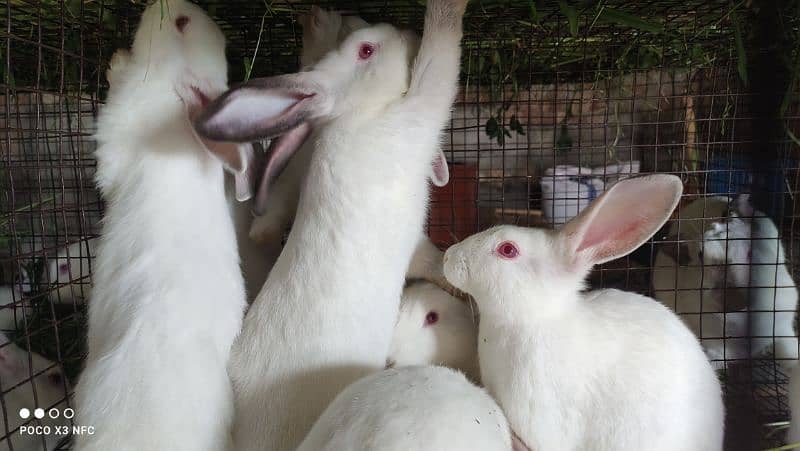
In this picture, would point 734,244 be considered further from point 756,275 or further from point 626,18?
point 626,18

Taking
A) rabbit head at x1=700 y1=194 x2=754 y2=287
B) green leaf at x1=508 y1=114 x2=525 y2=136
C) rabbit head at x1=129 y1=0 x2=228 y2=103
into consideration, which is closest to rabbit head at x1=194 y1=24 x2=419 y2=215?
rabbit head at x1=129 y1=0 x2=228 y2=103

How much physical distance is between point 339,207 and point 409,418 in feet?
1.79

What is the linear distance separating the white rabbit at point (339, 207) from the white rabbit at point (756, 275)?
1179 mm

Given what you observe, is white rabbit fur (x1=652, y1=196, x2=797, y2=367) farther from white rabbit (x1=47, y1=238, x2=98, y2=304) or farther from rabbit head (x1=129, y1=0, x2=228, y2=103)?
white rabbit (x1=47, y1=238, x2=98, y2=304)

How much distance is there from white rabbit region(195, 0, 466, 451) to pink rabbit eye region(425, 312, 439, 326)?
24cm

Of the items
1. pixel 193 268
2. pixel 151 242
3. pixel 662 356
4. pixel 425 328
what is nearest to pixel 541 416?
pixel 662 356

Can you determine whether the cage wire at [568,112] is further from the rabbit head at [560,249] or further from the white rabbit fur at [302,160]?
the rabbit head at [560,249]

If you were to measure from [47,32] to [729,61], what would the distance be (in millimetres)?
2023

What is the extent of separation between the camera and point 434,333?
4.97 ft

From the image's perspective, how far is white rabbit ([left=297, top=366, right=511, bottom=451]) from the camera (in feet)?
2.73

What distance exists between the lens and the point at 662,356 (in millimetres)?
1184

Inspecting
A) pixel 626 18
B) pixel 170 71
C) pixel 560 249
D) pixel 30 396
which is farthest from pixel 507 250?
pixel 30 396

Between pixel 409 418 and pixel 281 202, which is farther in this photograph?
pixel 281 202

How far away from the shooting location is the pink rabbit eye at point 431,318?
1.52m
